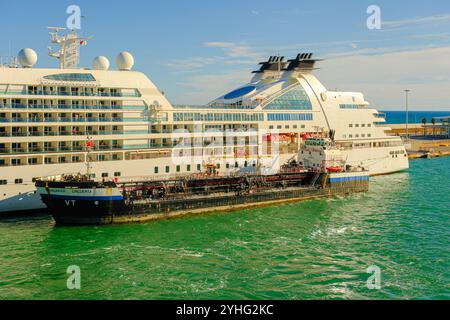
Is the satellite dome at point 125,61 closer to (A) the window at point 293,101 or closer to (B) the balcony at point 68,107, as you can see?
(B) the balcony at point 68,107

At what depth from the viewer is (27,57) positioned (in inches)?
1581

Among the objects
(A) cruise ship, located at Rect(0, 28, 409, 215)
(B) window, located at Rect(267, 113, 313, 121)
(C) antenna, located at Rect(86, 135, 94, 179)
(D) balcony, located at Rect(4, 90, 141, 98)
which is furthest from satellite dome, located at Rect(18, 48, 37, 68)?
(B) window, located at Rect(267, 113, 313, 121)

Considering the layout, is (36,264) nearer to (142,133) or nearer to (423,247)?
(142,133)

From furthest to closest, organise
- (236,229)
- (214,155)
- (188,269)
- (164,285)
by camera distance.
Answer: (214,155) → (236,229) → (188,269) → (164,285)

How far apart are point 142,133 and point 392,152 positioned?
41.1 metres

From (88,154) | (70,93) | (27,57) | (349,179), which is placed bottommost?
(349,179)

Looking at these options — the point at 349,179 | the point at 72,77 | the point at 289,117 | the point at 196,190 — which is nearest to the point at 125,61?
the point at 72,77

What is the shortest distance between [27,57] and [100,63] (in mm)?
7021

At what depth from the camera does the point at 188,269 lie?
83.4ft

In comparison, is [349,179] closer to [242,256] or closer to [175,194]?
[175,194]

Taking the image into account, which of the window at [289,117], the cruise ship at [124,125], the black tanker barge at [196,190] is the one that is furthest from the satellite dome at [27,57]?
the window at [289,117]

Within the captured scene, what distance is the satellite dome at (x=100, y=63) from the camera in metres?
44.0

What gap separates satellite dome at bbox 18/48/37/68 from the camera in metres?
40.1
